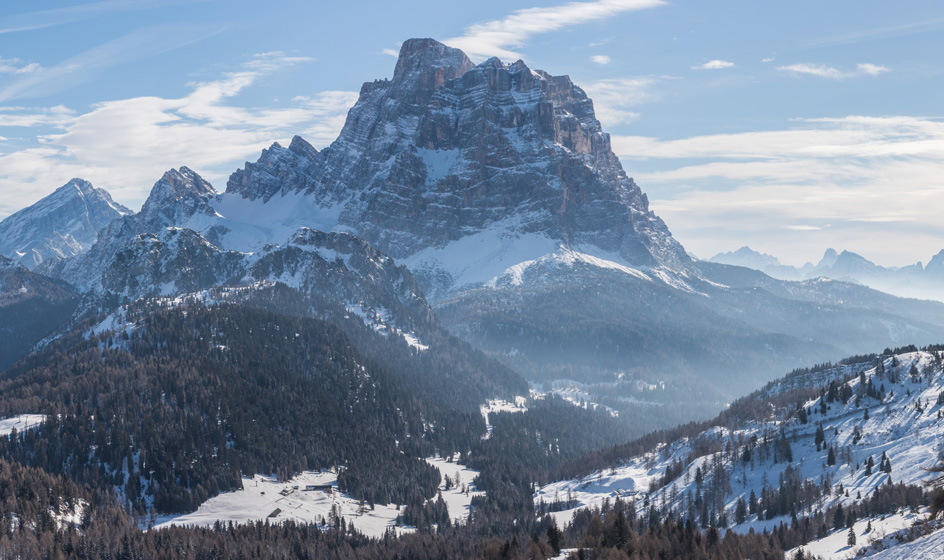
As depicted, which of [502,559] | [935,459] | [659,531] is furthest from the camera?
[935,459]

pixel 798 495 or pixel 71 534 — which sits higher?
pixel 71 534

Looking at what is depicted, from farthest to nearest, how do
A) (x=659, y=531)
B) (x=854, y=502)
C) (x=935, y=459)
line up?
(x=935, y=459) < (x=854, y=502) < (x=659, y=531)

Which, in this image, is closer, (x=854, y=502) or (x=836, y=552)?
(x=836, y=552)

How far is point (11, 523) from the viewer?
184 meters

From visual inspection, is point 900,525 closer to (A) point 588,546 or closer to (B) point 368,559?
(A) point 588,546

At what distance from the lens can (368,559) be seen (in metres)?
191

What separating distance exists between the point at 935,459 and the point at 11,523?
205 meters

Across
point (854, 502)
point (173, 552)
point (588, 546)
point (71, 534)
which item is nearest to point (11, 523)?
point (71, 534)

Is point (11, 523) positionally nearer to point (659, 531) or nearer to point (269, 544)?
point (269, 544)

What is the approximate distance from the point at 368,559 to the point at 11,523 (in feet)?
257

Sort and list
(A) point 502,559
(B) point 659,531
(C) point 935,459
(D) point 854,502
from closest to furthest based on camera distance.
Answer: (A) point 502,559
(B) point 659,531
(D) point 854,502
(C) point 935,459

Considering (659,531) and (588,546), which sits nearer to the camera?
(588,546)

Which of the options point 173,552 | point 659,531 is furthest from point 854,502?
point 173,552

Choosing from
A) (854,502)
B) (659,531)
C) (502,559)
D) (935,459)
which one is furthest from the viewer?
(935,459)
